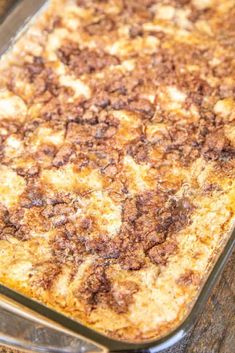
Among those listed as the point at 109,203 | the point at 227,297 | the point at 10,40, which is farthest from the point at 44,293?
the point at 10,40

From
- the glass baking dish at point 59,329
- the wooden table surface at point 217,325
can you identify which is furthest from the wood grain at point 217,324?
the glass baking dish at point 59,329

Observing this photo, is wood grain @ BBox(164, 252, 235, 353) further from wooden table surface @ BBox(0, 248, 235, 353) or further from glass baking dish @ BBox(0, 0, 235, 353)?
glass baking dish @ BBox(0, 0, 235, 353)

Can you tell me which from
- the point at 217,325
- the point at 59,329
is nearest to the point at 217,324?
the point at 217,325

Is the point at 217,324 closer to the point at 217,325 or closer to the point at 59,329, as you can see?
the point at 217,325

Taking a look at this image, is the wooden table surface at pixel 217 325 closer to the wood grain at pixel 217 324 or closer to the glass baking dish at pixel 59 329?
the wood grain at pixel 217 324

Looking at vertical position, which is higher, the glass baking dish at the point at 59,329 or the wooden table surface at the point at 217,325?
the glass baking dish at the point at 59,329
